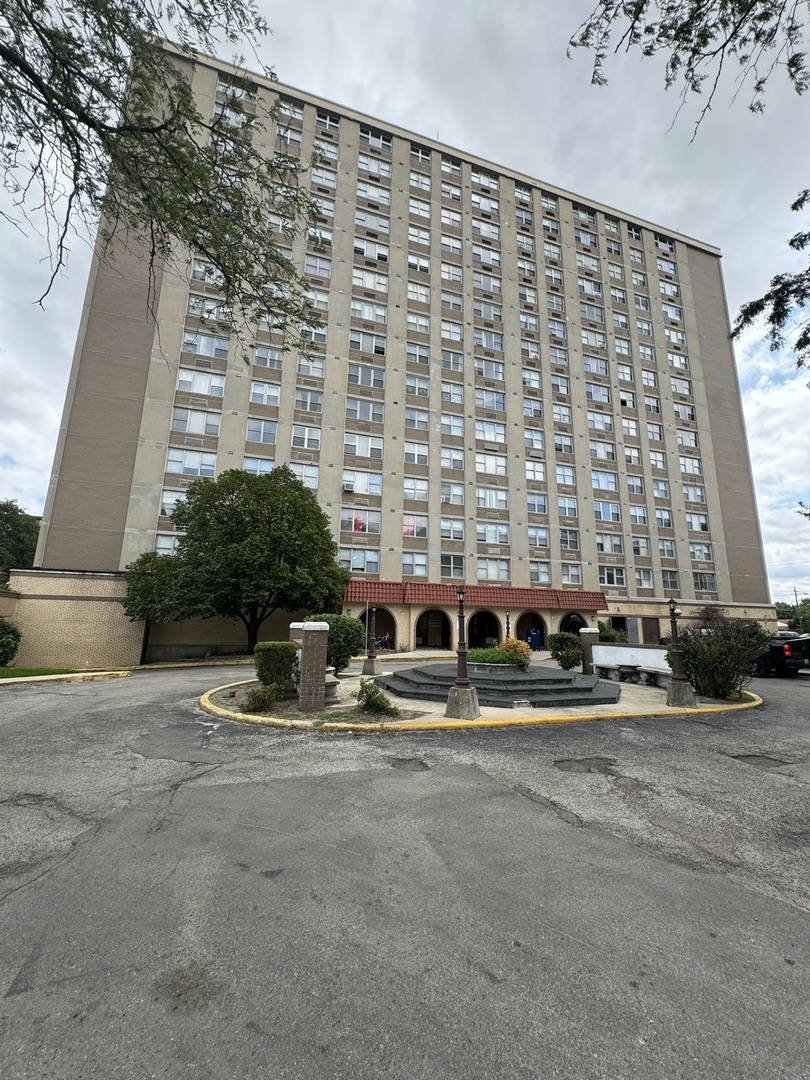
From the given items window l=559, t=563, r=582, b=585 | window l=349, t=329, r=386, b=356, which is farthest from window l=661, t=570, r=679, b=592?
window l=349, t=329, r=386, b=356

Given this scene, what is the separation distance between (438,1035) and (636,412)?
47172 millimetres

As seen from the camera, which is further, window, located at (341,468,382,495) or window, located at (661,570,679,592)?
window, located at (661,570,679,592)

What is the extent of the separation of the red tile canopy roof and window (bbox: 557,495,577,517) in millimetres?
6213

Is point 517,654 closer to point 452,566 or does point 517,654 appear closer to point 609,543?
point 452,566

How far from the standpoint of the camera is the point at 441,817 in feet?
17.1

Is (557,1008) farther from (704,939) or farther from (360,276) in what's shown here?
(360,276)

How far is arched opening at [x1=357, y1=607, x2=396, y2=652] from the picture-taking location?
3225 centimetres

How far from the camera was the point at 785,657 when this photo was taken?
66.0 ft

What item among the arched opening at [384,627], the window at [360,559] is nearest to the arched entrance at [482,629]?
the arched opening at [384,627]

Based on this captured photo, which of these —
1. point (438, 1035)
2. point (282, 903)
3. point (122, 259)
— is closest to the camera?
point (438, 1035)

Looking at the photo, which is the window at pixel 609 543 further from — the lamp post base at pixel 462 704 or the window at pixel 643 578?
the lamp post base at pixel 462 704

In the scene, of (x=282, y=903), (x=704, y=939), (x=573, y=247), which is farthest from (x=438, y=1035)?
(x=573, y=247)

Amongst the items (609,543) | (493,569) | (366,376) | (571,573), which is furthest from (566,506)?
(366,376)

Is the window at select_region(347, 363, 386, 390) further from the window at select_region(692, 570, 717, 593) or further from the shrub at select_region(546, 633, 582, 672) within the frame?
the window at select_region(692, 570, 717, 593)
